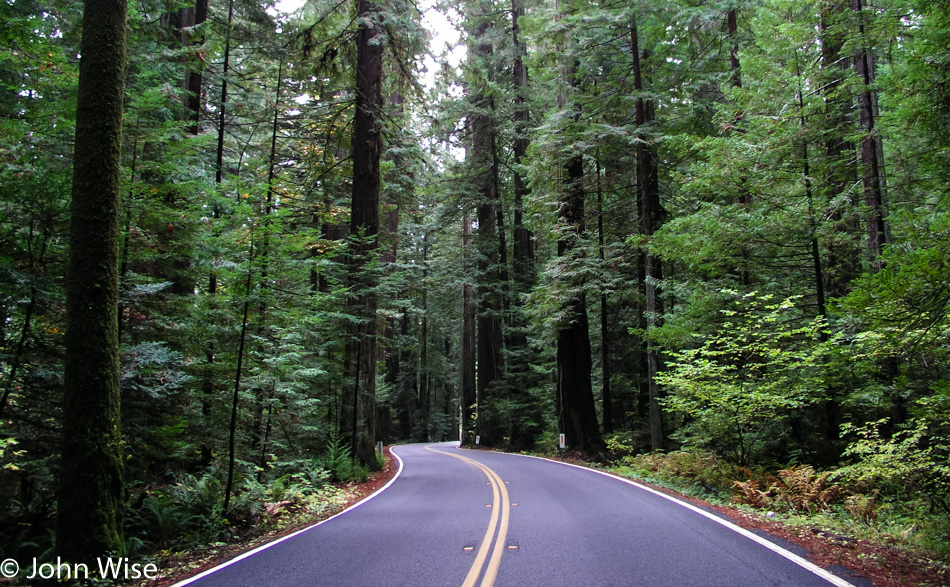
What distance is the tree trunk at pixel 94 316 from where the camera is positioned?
4.93 m

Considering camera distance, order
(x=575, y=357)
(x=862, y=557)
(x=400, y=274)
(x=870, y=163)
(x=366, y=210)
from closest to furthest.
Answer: (x=862, y=557), (x=870, y=163), (x=400, y=274), (x=366, y=210), (x=575, y=357)

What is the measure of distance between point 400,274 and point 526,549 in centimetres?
887

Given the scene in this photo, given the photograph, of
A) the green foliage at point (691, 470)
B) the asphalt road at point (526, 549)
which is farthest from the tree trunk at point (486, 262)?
the asphalt road at point (526, 549)

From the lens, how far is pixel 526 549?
5293 millimetres

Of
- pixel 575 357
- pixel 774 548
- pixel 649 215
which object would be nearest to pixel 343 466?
pixel 575 357

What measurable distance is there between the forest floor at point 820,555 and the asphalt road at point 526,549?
1.23ft

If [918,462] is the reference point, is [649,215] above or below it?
above

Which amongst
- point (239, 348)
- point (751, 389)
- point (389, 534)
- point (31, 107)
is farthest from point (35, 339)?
point (751, 389)

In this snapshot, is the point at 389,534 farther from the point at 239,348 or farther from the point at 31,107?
the point at 31,107

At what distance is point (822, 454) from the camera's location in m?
9.45

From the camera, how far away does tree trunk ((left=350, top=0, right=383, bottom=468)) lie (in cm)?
1295

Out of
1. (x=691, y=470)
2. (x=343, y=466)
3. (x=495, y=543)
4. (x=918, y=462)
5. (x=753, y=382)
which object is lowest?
(x=343, y=466)

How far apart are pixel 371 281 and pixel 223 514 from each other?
7410mm

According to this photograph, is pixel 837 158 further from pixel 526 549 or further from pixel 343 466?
pixel 343 466
